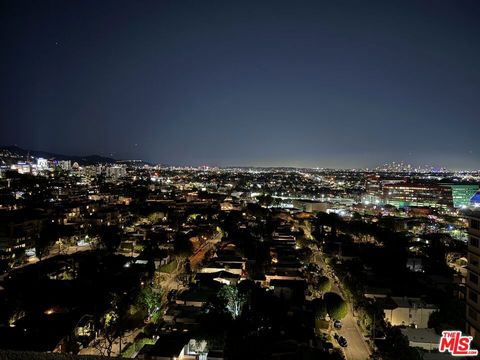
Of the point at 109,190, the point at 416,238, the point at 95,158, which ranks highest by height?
the point at 95,158

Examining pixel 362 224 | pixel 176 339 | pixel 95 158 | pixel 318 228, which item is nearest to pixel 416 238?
pixel 362 224

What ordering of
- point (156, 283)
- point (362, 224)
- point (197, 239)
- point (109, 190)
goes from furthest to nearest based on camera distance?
point (109, 190) < point (362, 224) < point (197, 239) < point (156, 283)

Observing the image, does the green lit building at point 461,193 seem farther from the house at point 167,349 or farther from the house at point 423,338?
the house at point 167,349

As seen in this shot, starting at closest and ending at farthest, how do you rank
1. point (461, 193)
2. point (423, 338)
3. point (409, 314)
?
1. point (423, 338)
2. point (409, 314)
3. point (461, 193)

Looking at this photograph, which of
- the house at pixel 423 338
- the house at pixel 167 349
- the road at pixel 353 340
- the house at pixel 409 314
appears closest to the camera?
the house at pixel 167 349

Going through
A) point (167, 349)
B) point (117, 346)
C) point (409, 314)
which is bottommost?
point (117, 346)

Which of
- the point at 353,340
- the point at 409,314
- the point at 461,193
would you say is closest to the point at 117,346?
the point at 353,340

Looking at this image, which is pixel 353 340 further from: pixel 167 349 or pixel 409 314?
pixel 167 349

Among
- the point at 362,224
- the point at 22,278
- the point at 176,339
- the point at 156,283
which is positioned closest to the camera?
the point at 176,339

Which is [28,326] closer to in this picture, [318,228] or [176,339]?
[176,339]

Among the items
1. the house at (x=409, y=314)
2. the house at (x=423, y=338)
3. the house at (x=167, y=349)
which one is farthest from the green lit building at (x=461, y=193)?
the house at (x=167, y=349)

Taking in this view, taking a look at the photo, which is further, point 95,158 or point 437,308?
point 95,158
